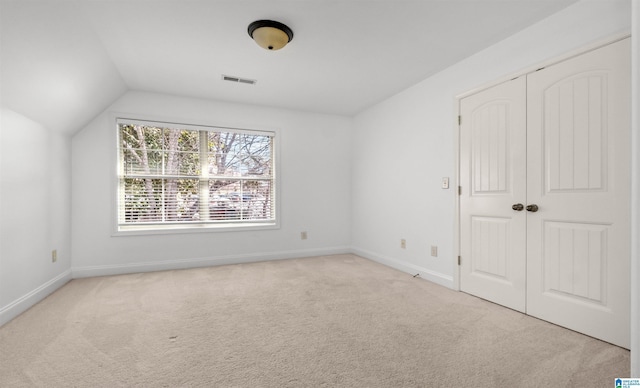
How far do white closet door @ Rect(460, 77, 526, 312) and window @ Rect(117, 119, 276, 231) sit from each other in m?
2.78

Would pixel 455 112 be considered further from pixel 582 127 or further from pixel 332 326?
pixel 332 326

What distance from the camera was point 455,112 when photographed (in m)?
3.03

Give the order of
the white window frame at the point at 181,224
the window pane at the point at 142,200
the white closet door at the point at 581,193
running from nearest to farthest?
1. the white closet door at the point at 581,193
2. the white window frame at the point at 181,224
3. the window pane at the point at 142,200

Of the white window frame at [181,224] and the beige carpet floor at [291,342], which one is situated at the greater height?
the white window frame at [181,224]

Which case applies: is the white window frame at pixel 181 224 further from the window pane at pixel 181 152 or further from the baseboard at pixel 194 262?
the baseboard at pixel 194 262

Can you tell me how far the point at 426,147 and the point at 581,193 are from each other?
62.7 inches

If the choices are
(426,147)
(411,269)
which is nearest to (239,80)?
(426,147)

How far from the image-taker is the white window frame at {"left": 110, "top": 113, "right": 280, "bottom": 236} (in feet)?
12.0

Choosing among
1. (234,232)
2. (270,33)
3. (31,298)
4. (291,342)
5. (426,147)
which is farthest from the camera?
(234,232)

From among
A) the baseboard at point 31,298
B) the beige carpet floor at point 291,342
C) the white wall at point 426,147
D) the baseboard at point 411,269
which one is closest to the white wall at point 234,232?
the baseboard at point 31,298

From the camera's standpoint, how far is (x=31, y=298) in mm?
2574

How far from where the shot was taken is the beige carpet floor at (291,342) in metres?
1.55

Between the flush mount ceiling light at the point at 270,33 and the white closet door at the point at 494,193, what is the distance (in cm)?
193

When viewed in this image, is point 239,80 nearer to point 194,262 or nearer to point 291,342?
point 194,262
